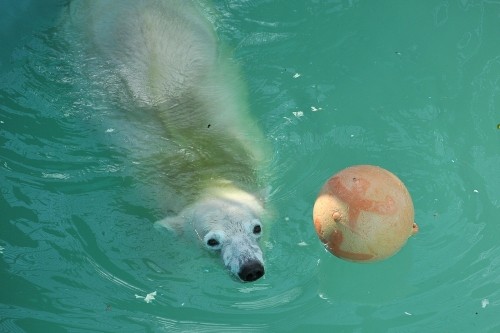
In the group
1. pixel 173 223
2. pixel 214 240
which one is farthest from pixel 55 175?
pixel 214 240

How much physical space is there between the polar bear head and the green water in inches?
8.7

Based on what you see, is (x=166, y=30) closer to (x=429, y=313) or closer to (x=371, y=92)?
(x=371, y=92)

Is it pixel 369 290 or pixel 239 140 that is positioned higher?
pixel 239 140

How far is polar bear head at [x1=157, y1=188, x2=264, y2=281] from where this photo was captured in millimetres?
4047

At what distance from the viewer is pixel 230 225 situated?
4328 mm

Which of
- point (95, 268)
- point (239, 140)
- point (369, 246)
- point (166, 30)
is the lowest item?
point (369, 246)

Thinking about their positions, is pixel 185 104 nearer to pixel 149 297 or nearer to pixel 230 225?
pixel 230 225

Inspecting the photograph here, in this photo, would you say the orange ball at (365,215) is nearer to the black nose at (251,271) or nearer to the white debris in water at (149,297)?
the black nose at (251,271)

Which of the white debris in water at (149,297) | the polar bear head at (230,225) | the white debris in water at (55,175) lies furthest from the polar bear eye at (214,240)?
the white debris in water at (55,175)

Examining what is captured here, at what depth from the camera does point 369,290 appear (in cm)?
460

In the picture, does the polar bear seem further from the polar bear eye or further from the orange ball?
the orange ball

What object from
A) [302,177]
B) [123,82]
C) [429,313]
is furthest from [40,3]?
[429,313]

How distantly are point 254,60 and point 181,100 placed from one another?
2.93 feet

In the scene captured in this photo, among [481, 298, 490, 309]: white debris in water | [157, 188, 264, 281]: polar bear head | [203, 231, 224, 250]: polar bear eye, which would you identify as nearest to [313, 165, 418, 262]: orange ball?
[157, 188, 264, 281]: polar bear head
